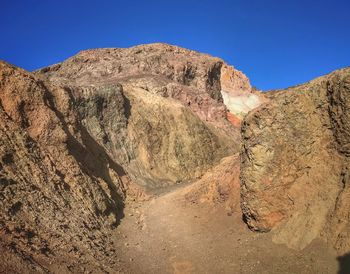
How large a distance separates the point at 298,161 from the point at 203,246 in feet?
16.0

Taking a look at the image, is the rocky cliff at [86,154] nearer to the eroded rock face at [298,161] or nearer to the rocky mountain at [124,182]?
the rocky mountain at [124,182]

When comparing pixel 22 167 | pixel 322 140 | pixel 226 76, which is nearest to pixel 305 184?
pixel 322 140

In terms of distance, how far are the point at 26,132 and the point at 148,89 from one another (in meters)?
27.6

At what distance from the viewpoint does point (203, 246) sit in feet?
56.0

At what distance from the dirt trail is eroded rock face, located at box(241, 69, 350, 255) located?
2.10 feet

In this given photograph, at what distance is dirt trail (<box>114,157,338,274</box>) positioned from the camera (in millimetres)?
13853

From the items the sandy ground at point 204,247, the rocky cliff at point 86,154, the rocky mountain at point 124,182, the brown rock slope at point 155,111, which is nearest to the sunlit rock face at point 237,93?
the brown rock slope at point 155,111

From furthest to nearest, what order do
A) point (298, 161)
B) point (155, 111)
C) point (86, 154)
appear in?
point (155, 111), point (86, 154), point (298, 161)

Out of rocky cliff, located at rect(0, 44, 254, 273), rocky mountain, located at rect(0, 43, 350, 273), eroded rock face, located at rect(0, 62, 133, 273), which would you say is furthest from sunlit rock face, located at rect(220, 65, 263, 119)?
eroded rock face, located at rect(0, 62, 133, 273)

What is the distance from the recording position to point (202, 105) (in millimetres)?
49469

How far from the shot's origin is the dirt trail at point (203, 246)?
13853 mm

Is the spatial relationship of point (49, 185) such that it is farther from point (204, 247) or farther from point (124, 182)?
point (124, 182)

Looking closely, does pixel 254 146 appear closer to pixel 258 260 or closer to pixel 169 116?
pixel 258 260

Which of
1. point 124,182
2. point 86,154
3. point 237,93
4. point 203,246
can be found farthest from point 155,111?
point 237,93
